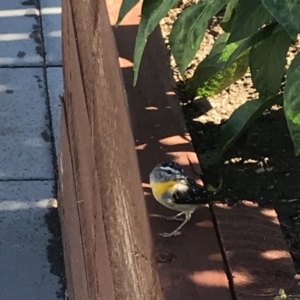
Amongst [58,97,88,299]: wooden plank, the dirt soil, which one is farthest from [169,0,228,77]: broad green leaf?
[58,97,88,299]: wooden plank

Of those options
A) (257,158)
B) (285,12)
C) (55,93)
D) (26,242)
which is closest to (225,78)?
(257,158)

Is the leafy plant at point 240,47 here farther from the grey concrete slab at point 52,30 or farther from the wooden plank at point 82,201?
the grey concrete slab at point 52,30

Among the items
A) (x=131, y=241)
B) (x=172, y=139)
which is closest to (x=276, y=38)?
(x=172, y=139)

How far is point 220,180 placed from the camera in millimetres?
2010

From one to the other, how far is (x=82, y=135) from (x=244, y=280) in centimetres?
116

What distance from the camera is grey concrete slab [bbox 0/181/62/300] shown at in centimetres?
338

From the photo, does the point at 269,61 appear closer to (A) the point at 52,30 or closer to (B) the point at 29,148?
(B) the point at 29,148

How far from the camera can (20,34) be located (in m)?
5.05

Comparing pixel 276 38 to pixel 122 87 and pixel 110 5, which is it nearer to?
pixel 122 87

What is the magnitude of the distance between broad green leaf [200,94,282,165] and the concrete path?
152 centimetres

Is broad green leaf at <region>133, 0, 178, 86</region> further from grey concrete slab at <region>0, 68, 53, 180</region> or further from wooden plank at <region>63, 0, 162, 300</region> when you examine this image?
grey concrete slab at <region>0, 68, 53, 180</region>

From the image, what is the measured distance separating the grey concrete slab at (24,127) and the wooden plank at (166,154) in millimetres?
1784

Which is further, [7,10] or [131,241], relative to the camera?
[7,10]

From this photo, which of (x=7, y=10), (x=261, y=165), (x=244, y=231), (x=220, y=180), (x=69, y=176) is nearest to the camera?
(x=244, y=231)
